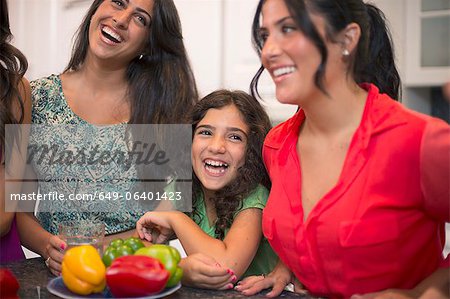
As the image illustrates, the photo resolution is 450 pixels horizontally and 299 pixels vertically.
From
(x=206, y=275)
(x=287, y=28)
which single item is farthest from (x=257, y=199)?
(x=287, y=28)

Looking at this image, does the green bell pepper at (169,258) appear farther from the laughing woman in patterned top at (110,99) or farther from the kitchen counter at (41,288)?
the laughing woman in patterned top at (110,99)

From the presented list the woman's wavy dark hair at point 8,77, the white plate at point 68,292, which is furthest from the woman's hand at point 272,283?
the woman's wavy dark hair at point 8,77

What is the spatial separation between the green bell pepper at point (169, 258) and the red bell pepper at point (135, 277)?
0.09 feet

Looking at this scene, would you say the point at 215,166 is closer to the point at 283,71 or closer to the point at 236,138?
the point at 236,138

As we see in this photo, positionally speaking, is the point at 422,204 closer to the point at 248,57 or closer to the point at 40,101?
the point at 40,101

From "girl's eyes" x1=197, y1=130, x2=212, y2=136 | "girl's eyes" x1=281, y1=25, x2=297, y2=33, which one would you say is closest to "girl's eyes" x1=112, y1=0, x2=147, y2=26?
"girl's eyes" x1=197, y1=130, x2=212, y2=136

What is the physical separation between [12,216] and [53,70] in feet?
6.25

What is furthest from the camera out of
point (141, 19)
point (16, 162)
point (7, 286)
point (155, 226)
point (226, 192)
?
point (141, 19)

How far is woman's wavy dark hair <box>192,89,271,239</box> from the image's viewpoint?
137 centimetres

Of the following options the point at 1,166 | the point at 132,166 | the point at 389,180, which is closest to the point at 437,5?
the point at 132,166

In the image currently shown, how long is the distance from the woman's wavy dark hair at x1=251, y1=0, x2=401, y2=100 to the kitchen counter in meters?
0.41

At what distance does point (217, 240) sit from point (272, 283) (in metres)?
0.19

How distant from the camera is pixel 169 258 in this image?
1.01 m

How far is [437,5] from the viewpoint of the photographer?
2484 mm
